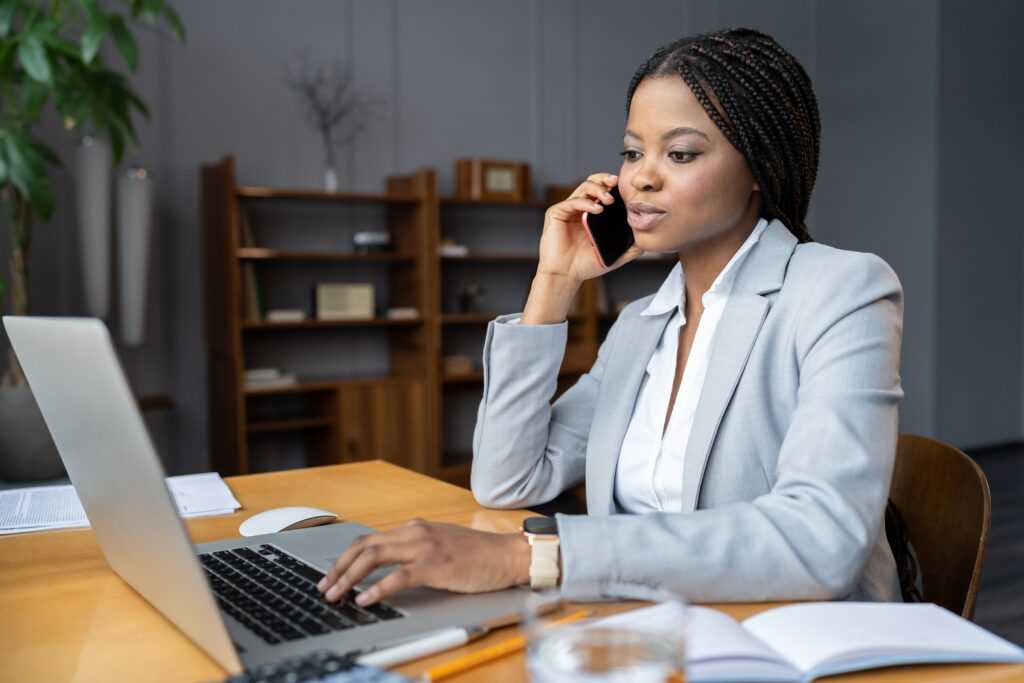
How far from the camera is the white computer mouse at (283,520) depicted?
1.27m

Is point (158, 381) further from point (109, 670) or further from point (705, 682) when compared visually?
point (705, 682)

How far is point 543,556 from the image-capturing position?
96 cm

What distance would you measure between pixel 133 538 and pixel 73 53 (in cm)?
251

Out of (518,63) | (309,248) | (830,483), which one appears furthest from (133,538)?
(518,63)

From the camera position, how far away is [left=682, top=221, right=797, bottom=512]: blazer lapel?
1238 mm

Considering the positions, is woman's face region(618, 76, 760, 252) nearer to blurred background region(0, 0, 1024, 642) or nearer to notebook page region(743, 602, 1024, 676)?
notebook page region(743, 602, 1024, 676)

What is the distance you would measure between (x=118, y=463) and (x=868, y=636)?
2.15 feet

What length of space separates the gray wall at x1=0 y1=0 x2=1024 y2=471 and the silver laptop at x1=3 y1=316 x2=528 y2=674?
352 centimetres

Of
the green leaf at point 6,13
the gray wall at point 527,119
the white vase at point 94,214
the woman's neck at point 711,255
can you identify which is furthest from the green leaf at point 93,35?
the woman's neck at point 711,255

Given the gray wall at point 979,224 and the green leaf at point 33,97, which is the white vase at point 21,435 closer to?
the green leaf at point 33,97

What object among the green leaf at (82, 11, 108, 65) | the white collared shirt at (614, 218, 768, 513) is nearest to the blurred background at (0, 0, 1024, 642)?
the green leaf at (82, 11, 108, 65)

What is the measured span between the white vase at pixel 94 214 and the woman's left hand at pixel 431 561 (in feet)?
10.4

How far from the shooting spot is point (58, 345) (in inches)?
32.0

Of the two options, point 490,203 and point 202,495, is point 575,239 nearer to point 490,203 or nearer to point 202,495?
point 202,495
